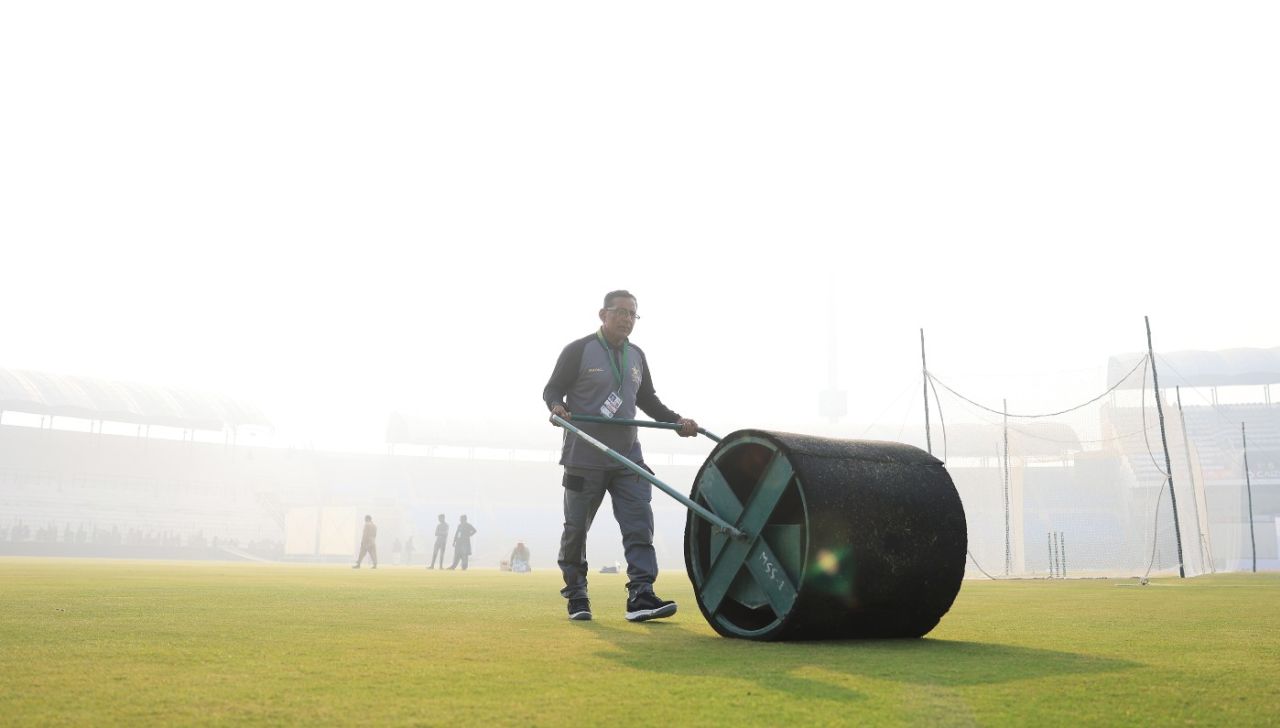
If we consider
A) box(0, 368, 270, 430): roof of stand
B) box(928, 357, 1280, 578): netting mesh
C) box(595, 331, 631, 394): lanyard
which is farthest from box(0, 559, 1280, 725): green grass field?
box(0, 368, 270, 430): roof of stand

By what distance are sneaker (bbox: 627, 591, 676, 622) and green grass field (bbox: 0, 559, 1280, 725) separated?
0.10 meters

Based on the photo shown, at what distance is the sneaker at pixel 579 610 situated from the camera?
18.6 feet

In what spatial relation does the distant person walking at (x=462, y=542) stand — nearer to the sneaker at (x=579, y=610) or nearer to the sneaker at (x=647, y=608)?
the sneaker at (x=579, y=610)

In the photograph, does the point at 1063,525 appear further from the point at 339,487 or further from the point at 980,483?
the point at 339,487

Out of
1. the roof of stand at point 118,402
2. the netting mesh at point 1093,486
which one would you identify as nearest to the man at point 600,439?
the netting mesh at point 1093,486

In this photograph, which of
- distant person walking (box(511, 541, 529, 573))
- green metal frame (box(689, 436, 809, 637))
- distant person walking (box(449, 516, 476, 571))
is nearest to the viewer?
green metal frame (box(689, 436, 809, 637))

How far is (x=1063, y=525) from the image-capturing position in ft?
133

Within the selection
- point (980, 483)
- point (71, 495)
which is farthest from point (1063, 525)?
point (71, 495)

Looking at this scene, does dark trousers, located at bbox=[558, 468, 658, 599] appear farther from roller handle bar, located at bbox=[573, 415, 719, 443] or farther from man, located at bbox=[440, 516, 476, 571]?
man, located at bbox=[440, 516, 476, 571]

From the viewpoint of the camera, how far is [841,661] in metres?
3.45

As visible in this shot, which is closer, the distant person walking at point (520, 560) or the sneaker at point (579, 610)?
the sneaker at point (579, 610)

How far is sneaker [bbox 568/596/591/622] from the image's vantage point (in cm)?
567

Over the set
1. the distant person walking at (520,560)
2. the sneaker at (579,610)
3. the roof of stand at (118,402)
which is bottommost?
the distant person walking at (520,560)

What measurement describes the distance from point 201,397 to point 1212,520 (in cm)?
5229
